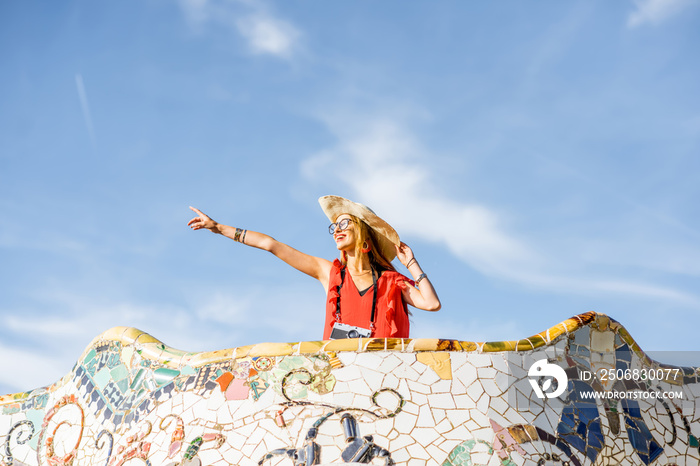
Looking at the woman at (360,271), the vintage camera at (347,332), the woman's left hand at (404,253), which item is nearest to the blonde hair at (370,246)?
the woman at (360,271)

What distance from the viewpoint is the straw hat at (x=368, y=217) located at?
6.65 metres

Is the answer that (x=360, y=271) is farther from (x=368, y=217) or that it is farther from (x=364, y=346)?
(x=364, y=346)

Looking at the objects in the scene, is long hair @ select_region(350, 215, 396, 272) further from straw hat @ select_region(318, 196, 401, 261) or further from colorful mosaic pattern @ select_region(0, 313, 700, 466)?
colorful mosaic pattern @ select_region(0, 313, 700, 466)

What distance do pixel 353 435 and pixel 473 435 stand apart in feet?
2.47

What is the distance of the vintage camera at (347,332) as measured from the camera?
19.7 ft

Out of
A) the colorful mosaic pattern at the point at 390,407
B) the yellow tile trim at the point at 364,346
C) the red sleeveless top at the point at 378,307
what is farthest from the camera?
the red sleeveless top at the point at 378,307

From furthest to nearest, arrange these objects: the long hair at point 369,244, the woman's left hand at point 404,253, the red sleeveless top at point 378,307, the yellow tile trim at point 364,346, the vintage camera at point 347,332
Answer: the long hair at point 369,244, the woman's left hand at point 404,253, the red sleeveless top at point 378,307, the vintage camera at point 347,332, the yellow tile trim at point 364,346

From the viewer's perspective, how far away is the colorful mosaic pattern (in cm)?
445

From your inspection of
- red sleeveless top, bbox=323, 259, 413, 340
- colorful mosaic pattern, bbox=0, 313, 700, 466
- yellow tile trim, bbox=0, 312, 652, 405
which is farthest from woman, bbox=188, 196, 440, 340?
colorful mosaic pattern, bbox=0, 313, 700, 466

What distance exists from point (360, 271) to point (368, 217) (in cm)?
51

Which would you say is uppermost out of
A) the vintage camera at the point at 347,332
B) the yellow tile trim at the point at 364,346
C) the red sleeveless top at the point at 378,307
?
the red sleeveless top at the point at 378,307

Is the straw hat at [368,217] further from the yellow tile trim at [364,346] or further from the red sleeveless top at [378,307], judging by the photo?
the yellow tile trim at [364,346]

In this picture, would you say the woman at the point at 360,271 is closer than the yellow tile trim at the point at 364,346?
No

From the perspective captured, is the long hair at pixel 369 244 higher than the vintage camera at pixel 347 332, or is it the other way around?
the long hair at pixel 369 244
